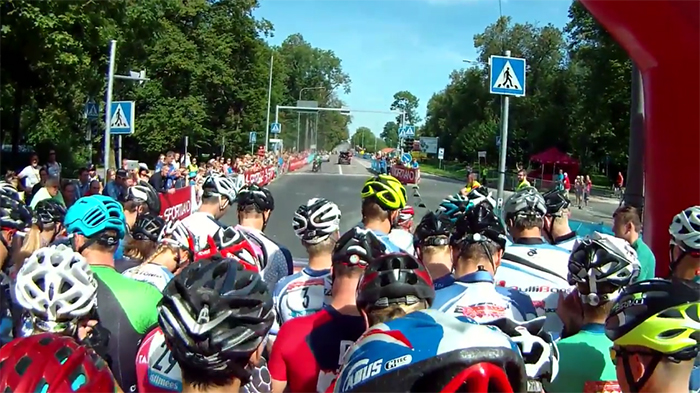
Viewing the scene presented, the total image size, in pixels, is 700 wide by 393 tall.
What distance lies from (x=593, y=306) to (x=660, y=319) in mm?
713

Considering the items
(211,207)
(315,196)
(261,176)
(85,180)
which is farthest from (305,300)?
(261,176)

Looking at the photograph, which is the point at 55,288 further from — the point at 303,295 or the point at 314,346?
the point at 303,295

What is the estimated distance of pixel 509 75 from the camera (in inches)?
331

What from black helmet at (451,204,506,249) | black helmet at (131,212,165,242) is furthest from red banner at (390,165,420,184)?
black helmet at (451,204,506,249)

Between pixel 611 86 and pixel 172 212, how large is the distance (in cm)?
3351

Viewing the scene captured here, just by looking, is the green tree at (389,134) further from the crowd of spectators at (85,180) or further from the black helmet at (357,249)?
the black helmet at (357,249)

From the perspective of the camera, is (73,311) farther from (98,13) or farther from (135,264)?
(98,13)

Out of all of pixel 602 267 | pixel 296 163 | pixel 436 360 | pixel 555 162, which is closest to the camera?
pixel 436 360

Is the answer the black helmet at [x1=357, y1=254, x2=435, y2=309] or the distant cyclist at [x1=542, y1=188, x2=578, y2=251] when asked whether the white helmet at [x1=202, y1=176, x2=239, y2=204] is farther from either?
the black helmet at [x1=357, y1=254, x2=435, y2=309]

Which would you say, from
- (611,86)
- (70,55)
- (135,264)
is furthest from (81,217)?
(611,86)

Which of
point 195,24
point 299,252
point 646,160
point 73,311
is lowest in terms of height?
point 299,252

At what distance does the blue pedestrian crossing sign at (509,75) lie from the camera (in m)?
8.40

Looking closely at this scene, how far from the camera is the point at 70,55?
18.9 metres

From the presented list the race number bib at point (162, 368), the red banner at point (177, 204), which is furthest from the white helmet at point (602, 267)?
the red banner at point (177, 204)
